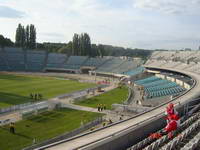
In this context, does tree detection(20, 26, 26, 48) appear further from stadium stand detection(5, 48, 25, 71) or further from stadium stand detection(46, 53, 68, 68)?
stadium stand detection(46, 53, 68, 68)

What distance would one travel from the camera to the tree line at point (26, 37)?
101938 mm

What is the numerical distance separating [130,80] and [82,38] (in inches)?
1858

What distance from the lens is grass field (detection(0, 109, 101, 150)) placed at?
21.2 meters

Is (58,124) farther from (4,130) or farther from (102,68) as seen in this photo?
(102,68)

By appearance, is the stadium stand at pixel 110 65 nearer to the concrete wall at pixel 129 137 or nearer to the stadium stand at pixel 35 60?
the stadium stand at pixel 35 60

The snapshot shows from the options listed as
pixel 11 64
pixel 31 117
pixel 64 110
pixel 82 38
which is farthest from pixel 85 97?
pixel 82 38

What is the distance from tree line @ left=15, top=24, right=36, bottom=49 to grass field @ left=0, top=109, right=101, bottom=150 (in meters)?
77.4

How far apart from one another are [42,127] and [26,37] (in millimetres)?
84748

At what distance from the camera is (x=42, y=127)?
2541cm

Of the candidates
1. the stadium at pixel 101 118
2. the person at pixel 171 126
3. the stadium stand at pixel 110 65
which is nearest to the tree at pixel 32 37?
the stadium stand at pixel 110 65

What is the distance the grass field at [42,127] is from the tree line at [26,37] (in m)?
77.4

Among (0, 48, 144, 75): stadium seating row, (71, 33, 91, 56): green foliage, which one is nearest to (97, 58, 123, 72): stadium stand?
(0, 48, 144, 75): stadium seating row

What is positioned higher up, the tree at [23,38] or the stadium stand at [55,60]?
the tree at [23,38]

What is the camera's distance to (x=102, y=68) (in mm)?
91875
